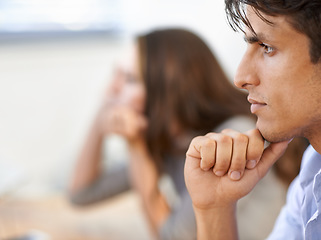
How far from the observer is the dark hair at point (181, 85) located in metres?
1.58

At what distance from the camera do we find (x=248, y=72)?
733mm

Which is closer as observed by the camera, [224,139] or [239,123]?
[224,139]

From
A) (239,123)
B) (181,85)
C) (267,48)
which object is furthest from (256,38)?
Answer: (181,85)

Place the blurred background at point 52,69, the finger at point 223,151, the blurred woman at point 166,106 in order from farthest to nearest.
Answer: the blurred background at point 52,69 → the blurred woman at point 166,106 → the finger at point 223,151

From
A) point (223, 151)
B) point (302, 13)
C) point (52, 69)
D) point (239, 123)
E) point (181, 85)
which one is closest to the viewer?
point (302, 13)

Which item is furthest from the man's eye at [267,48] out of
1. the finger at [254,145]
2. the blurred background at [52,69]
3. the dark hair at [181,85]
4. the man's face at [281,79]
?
the blurred background at [52,69]

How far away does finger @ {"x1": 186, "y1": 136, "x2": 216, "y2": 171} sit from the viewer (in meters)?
0.79

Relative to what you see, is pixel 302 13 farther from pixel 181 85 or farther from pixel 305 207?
pixel 181 85

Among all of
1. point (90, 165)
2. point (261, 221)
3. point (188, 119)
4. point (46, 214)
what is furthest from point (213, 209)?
point (46, 214)

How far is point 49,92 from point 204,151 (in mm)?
2256

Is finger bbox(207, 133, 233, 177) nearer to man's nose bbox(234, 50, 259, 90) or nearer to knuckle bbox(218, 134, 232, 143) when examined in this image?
knuckle bbox(218, 134, 232, 143)

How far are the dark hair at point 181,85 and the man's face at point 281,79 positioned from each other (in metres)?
0.82

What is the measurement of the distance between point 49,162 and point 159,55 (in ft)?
5.02

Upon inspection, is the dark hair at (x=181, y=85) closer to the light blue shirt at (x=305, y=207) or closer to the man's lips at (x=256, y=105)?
the light blue shirt at (x=305, y=207)
